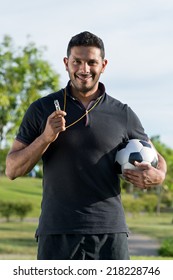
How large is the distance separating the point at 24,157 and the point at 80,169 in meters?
0.37

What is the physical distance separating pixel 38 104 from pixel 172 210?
185ft

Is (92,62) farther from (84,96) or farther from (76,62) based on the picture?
(84,96)

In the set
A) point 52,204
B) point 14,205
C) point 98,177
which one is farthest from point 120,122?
point 14,205

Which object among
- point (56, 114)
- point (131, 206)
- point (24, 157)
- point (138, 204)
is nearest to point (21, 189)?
point (138, 204)

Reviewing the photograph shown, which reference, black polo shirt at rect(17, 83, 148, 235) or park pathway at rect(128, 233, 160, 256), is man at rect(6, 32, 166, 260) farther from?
park pathway at rect(128, 233, 160, 256)

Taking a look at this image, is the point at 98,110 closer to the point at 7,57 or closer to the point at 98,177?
the point at 98,177

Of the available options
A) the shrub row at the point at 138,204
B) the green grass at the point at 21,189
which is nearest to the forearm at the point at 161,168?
the shrub row at the point at 138,204

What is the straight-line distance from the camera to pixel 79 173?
408 centimetres

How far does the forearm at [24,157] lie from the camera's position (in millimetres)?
3973

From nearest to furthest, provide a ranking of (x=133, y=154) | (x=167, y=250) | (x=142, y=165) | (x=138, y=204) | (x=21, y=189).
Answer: (x=142, y=165)
(x=133, y=154)
(x=167, y=250)
(x=138, y=204)
(x=21, y=189)

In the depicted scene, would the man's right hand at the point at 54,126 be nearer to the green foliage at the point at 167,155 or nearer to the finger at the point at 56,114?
the finger at the point at 56,114

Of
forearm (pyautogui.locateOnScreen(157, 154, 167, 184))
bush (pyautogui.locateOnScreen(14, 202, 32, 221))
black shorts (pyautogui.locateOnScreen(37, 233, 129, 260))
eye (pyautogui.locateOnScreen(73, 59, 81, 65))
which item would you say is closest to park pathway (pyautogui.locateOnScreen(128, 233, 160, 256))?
bush (pyautogui.locateOnScreen(14, 202, 32, 221))

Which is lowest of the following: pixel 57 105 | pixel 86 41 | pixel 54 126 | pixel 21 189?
pixel 21 189

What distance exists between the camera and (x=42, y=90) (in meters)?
20.9
